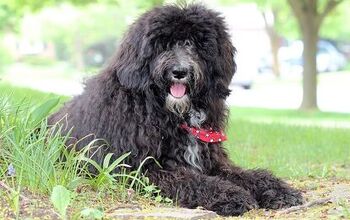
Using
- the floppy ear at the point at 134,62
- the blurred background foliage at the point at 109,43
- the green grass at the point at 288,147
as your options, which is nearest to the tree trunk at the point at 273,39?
the blurred background foliage at the point at 109,43

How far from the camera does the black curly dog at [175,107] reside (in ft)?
18.6

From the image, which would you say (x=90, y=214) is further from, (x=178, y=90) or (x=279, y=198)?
(x=279, y=198)

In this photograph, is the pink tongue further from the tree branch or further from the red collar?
the tree branch

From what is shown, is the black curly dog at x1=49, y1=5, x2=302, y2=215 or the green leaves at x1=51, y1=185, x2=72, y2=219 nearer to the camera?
the green leaves at x1=51, y1=185, x2=72, y2=219

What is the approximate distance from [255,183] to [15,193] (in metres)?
2.22

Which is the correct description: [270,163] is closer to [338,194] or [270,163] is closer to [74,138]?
[338,194]

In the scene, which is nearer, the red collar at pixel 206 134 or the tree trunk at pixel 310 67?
the red collar at pixel 206 134

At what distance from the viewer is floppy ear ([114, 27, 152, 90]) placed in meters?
5.78

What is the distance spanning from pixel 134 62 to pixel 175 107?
0.49 metres

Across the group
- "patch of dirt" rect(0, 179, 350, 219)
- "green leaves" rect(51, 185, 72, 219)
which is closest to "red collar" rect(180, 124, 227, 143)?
"patch of dirt" rect(0, 179, 350, 219)

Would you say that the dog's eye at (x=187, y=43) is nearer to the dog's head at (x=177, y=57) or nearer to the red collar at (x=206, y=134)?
the dog's head at (x=177, y=57)

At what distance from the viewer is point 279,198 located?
5.73 metres

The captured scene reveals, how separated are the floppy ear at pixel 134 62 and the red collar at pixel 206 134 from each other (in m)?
0.53

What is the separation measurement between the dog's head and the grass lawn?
895 mm
